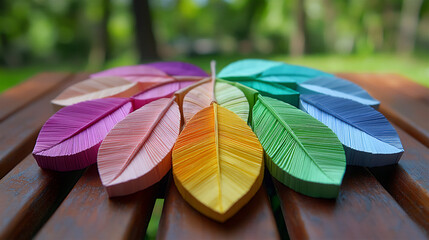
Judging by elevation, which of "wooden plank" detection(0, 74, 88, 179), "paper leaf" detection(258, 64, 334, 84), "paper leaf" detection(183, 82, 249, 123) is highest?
"paper leaf" detection(258, 64, 334, 84)

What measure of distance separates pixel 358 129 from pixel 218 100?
0.36 meters

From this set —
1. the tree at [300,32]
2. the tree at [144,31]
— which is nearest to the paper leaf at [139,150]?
the tree at [144,31]

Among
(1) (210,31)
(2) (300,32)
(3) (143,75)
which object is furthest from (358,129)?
(1) (210,31)

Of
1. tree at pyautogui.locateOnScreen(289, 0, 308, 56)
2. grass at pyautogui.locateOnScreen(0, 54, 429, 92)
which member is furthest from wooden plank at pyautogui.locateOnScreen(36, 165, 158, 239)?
tree at pyautogui.locateOnScreen(289, 0, 308, 56)

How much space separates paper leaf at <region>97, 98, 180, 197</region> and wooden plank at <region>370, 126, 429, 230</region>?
0.49m

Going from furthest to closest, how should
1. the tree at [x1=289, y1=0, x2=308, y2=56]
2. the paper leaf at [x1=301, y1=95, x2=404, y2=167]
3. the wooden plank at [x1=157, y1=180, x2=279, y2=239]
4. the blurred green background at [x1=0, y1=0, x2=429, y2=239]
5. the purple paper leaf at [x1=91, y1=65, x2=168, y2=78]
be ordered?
the tree at [x1=289, y1=0, x2=308, y2=56]
the blurred green background at [x1=0, y1=0, x2=429, y2=239]
the purple paper leaf at [x1=91, y1=65, x2=168, y2=78]
the paper leaf at [x1=301, y1=95, x2=404, y2=167]
the wooden plank at [x1=157, y1=180, x2=279, y2=239]

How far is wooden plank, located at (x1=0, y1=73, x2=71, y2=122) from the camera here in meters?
1.20

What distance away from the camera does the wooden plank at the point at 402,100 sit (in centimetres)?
96

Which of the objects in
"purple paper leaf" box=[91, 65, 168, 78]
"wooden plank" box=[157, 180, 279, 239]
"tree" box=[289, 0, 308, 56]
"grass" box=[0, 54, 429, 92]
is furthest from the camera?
"tree" box=[289, 0, 308, 56]

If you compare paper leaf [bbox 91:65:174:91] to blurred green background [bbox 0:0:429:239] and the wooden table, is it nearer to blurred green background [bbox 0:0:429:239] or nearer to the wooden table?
the wooden table

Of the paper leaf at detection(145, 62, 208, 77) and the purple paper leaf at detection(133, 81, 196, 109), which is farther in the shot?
the paper leaf at detection(145, 62, 208, 77)

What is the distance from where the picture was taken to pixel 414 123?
3.20ft

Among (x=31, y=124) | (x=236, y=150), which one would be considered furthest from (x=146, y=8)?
(x=236, y=150)

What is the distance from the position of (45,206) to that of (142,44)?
11.4 ft
